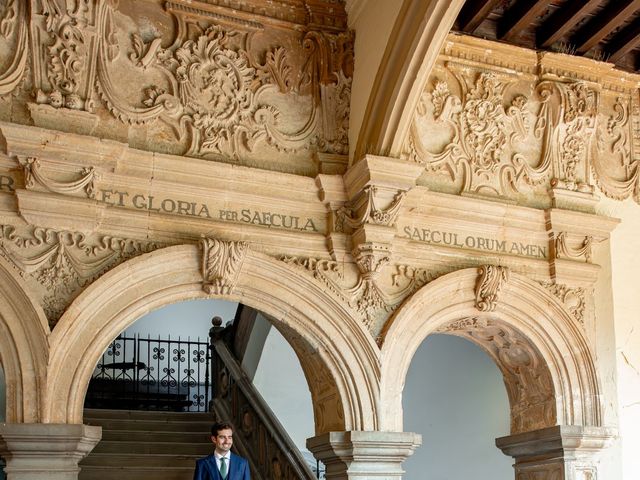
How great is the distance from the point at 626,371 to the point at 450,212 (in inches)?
77.3

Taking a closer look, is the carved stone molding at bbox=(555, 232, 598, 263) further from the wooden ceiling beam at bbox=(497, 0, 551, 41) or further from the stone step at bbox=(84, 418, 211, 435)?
the stone step at bbox=(84, 418, 211, 435)

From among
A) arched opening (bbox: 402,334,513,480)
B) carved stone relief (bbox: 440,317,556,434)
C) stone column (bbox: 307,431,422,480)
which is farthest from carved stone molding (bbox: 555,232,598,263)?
arched opening (bbox: 402,334,513,480)

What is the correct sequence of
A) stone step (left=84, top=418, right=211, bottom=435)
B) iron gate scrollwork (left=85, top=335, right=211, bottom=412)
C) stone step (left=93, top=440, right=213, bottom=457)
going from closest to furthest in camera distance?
1. stone step (left=93, top=440, right=213, bottom=457)
2. stone step (left=84, top=418, right=211, bottom=435)
3. iron gate scrollwork (left=85, top=335, right=211, bottom=412)

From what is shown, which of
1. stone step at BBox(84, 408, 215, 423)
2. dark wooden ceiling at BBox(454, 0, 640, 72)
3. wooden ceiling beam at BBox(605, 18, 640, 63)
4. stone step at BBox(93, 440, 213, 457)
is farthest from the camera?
stone step at BBox(84, 408, 215, 423)

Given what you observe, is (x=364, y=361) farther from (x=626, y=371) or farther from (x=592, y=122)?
A: (x=592, y=122)

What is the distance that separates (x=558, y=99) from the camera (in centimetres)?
810

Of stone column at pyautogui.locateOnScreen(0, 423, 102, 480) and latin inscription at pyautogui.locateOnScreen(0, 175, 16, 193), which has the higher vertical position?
latin inscription at pyautogui.locateOnScreen(0, 175, 16, 193)

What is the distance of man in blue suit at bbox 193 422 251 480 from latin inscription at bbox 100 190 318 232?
5.31ft

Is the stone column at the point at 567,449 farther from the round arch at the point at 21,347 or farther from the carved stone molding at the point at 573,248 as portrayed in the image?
the round arch at the point at 21,347

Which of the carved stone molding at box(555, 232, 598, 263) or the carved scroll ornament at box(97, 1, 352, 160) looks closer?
the carved scroll ornament at box(97, 1, 352, 160)

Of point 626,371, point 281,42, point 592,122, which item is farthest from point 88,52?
point 626,371

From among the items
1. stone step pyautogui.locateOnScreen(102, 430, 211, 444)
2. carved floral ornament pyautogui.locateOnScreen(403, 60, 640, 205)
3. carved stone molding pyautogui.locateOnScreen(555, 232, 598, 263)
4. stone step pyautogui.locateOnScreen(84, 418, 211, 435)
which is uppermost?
carved floral ornament pyautogui.locateOnScreen(403, 60, 640, 205)

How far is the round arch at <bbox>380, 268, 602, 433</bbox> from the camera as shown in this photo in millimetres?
7258

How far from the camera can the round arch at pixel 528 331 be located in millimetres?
7258
